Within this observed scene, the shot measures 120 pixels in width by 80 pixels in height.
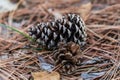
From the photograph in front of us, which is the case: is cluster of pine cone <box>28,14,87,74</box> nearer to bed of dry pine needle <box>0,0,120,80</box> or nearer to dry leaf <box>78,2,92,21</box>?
bed of dry pine needle <box>0,0,120,80</box>

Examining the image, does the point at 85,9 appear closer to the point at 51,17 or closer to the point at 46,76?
the point at 51,17

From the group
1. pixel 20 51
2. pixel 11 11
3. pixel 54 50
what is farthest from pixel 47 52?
pixel 11 11

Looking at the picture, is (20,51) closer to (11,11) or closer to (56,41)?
(56,41)

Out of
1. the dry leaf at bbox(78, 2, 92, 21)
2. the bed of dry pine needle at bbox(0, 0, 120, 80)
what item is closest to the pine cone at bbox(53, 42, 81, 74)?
the bed of dry pine needle at bbox(0, 0, 120, 80)

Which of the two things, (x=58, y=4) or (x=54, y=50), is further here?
(x=58, y=4)

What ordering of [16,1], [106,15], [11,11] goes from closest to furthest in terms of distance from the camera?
[106,15] → [11,11] → [16,1]
